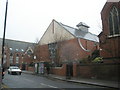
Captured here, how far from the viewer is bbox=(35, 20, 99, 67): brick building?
4016 cm

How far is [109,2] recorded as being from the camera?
23875mm

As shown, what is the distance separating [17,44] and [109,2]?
74827 mm

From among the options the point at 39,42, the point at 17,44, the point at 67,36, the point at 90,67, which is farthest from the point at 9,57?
the point at 90,67

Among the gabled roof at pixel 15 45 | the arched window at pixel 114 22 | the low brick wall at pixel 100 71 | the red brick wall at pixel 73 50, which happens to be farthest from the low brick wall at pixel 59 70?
the gabled roof at pixel 15 45

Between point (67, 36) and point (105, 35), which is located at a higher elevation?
point (67, 36)

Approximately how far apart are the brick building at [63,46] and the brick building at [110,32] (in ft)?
38.6

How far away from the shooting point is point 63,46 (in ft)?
138

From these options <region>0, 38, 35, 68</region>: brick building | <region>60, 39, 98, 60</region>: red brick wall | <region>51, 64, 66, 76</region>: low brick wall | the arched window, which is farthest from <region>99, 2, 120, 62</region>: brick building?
<region>0, 38, 35, 68</region>: brick building

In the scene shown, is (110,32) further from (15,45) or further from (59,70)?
(15,45)

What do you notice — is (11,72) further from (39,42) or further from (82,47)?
(39,42)

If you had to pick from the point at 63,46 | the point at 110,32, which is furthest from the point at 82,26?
the point at 110,32

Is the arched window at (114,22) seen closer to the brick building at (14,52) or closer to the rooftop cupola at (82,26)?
the rooftop cupola at (82,26)

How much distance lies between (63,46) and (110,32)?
790 inches

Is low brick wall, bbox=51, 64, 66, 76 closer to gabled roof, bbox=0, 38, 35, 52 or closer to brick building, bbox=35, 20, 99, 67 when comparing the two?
brick building, bbox=35, 20, 99, 67
